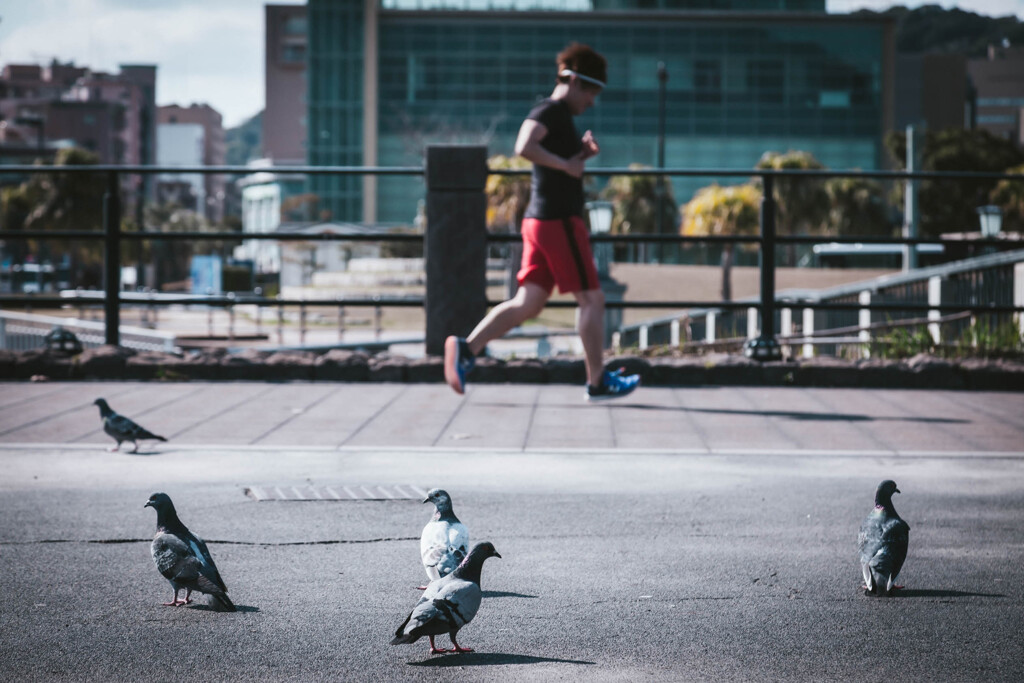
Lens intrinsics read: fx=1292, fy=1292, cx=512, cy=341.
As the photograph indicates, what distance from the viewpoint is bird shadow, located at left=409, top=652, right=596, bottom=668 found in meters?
3.03

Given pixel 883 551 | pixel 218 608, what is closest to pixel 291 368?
pixel 218 608

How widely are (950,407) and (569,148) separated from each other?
8.98ft

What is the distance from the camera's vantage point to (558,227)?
689cm

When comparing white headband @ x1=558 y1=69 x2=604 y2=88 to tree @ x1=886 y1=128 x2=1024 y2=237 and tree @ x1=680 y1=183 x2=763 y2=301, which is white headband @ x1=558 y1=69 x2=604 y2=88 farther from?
tree @ x1=886 y1=128 x2=1024 y2=237

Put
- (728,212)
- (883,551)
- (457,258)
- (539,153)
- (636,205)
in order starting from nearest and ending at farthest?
(883,551) → (539,153) → (457,258) → (728,212) → (636,205)

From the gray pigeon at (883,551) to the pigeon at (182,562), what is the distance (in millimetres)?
1757

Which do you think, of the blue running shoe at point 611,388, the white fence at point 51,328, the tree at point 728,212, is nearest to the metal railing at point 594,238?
the blue running shoe at point 611,388

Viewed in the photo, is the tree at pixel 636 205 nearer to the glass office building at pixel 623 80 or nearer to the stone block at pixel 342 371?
the glass office building at pixel 623 80

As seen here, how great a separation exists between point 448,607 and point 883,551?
1328mm

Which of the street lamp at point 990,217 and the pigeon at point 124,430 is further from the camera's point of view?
the street lamp at point 990,217

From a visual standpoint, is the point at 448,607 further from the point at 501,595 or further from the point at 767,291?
the point at 767,291

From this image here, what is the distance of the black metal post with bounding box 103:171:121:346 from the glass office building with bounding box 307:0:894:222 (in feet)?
280

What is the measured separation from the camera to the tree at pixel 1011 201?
56.2m

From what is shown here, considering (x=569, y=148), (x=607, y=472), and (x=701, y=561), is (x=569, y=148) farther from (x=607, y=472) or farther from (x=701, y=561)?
(x=701, y=561)
